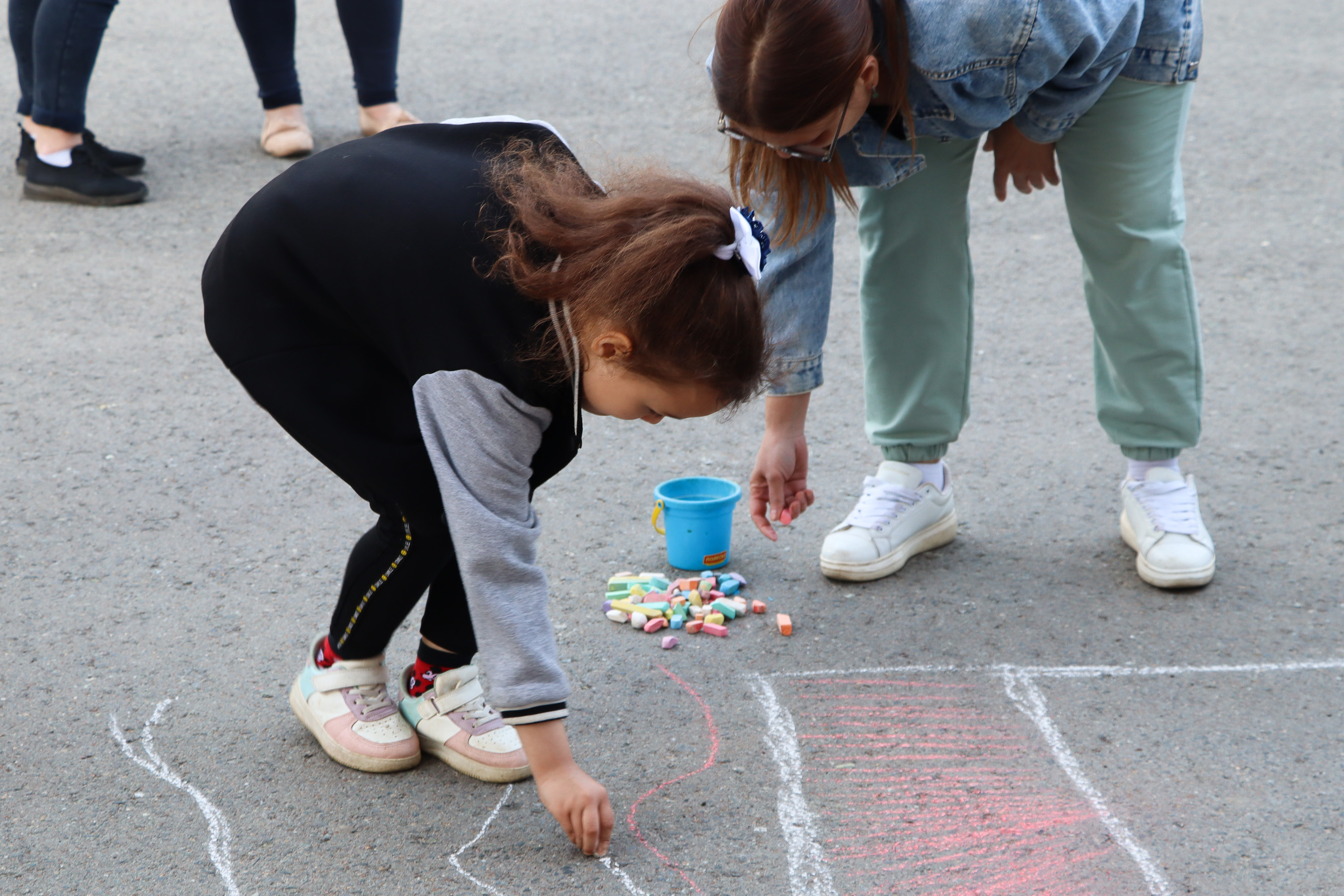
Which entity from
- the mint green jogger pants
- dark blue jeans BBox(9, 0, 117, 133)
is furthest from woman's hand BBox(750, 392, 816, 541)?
dark blue jeans BBox(9, 0, 117, 133)

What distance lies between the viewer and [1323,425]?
321 cm

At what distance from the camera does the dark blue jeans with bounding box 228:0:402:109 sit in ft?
15.6

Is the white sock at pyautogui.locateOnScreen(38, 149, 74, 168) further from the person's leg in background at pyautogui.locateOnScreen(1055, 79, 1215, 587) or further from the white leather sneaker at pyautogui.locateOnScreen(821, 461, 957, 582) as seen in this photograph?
the person's leg in background at pyautogui.locateOnScreen(1055, 79, 1215, 587)

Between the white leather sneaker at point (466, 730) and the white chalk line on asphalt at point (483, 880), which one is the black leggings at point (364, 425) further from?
the white chalk line on asphalt at point (483, 880)

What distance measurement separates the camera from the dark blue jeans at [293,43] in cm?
477

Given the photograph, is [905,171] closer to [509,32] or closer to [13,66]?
[509,32]

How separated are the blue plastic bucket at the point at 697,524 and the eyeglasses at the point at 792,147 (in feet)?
2.46

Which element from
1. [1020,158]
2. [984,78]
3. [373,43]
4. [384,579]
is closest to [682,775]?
[384,579]

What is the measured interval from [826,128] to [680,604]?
96cm

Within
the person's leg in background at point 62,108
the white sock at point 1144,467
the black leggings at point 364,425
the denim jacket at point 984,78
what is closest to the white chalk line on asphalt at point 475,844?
the black leggings at point 364,425

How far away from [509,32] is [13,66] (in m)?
2.47

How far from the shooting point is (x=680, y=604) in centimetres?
245

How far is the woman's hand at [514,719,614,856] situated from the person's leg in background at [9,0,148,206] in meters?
3.61

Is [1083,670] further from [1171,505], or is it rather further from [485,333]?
[485,333]
